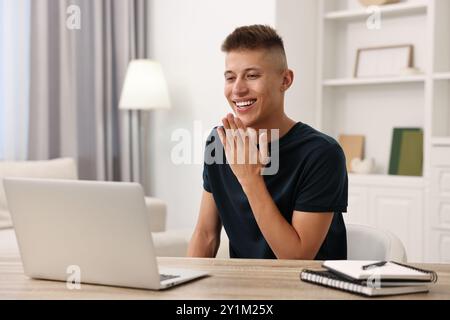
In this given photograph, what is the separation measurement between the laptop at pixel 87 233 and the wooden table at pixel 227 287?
0.08 ft

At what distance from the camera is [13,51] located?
4.32 meters

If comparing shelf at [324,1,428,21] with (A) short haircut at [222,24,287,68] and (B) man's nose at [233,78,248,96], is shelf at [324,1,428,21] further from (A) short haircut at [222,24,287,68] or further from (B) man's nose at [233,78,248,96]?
(B) man's nose at [233,78,248,96]

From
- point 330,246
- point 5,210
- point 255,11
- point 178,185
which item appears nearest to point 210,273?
point 330,246

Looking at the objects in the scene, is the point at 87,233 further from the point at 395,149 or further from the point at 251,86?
the point at 395,149

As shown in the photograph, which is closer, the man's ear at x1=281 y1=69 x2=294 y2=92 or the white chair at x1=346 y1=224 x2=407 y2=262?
the white chair at x1=346 y1=224 x2=407 y2=262

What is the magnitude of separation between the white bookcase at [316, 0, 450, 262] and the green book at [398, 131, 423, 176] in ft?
0.37

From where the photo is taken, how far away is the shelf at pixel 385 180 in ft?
13.0

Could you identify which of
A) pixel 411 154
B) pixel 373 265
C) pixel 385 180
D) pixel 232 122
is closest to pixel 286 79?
pixel 232 122

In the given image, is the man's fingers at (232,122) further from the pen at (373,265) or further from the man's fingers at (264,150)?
the pen at (373,265)

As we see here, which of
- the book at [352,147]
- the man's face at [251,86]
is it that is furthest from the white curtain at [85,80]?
the man's face at [251,86]

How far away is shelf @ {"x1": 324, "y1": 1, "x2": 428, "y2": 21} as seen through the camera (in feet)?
13.2

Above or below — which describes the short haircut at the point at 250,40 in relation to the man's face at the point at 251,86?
above

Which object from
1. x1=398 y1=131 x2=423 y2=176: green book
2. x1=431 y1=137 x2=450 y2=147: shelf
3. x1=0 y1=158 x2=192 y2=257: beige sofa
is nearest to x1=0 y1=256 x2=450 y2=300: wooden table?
x1=0 y1=158 x2=192 y2=257: beige sofa
